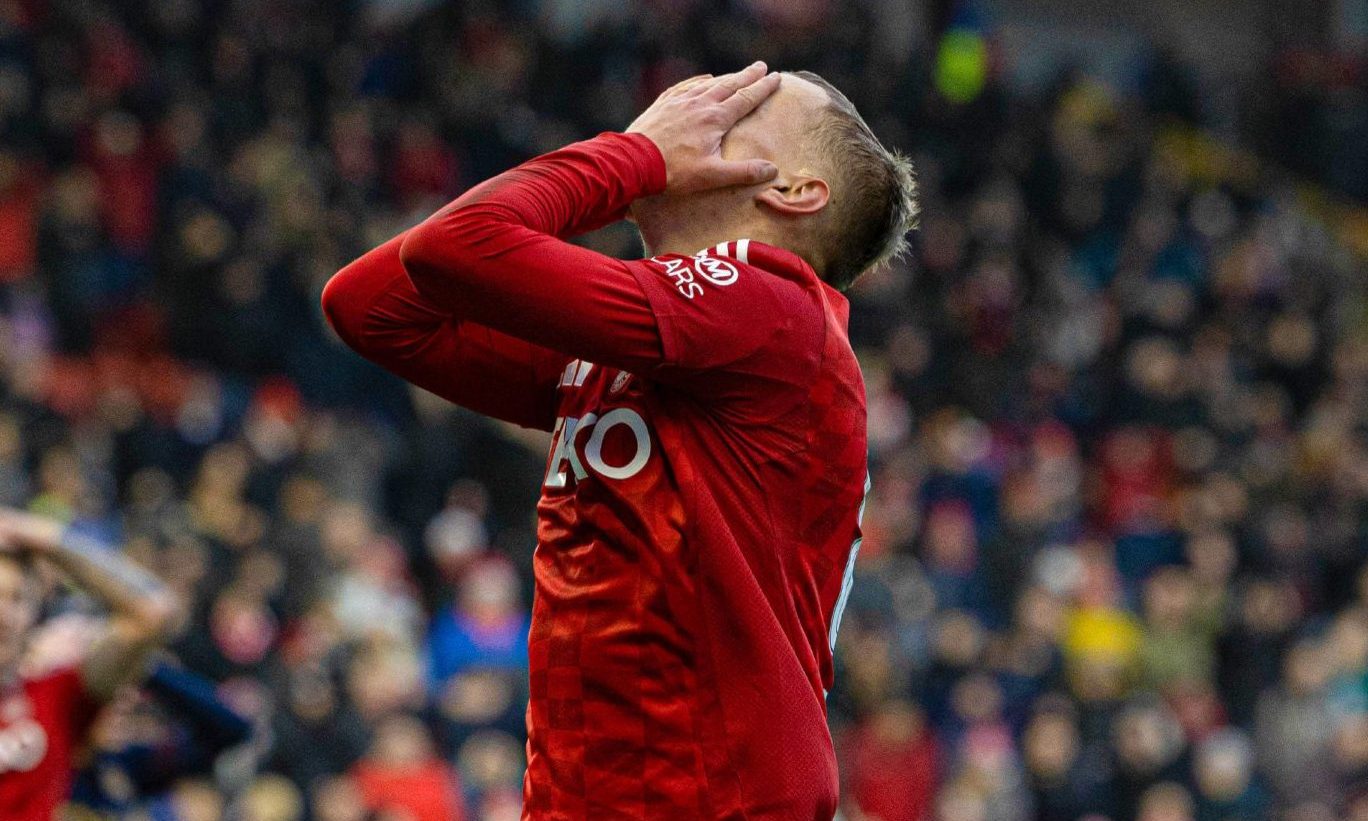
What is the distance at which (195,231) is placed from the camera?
11516 millimetres

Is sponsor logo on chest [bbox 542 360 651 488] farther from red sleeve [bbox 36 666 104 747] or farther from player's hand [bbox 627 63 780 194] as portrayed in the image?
red sleeve [bbox 36 666 104 747]

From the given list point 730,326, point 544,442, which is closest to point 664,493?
point 730,326

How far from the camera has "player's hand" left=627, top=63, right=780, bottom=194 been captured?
301 centimetres

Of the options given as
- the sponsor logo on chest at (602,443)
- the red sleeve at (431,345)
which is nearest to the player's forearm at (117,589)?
the red sleeve at (431,345)

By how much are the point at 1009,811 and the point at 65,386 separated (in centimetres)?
584

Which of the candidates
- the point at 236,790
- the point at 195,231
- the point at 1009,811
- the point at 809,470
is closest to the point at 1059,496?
the point at 1009,811

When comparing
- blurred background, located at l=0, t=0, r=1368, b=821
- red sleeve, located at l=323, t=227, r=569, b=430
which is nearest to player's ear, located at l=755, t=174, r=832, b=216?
red sleeve, located at l=323, t=227, r=569, b=430

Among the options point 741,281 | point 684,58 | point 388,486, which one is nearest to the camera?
point 741,281

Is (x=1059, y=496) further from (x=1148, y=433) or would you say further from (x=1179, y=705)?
(x=1179, y=705)

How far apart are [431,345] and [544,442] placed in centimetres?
925

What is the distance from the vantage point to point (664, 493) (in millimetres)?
2908

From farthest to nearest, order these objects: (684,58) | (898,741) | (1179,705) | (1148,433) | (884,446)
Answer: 1. (684,58)
2. (1148,433)
3. (884,446)
4. (1179,705)
5. (898,741)

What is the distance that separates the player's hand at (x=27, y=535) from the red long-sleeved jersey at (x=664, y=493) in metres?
1.99

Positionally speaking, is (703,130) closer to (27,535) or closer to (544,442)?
(27,535)
